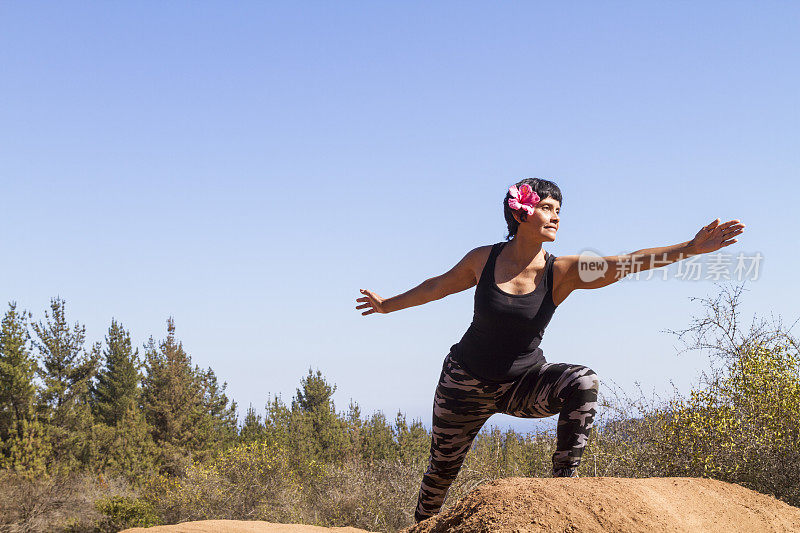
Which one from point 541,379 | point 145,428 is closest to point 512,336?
point 541,379

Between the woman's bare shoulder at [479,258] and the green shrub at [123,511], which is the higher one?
the woman's bare shoulder at [479,258]

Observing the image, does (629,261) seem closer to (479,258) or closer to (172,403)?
(479,258)

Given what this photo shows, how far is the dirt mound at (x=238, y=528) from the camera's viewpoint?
20.5ft

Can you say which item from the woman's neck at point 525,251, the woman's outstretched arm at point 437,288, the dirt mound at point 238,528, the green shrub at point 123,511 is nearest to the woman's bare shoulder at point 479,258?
the woman's outstretched arm at point 437,288

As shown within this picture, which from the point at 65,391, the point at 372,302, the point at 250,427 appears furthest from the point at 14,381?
the point at 372,302

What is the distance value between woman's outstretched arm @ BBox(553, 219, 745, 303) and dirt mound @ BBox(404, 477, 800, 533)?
1.16 m

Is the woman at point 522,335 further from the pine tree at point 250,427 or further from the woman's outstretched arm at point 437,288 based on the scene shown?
the pine tree at point 250,427

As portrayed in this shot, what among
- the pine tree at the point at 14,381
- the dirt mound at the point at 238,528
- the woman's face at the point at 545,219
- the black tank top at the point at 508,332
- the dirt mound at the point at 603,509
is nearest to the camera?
the dirt mound at the point at 603,509

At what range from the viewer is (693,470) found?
6.30 meters

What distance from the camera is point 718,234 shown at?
12.3 feet

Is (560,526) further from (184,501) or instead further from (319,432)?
(319,432)

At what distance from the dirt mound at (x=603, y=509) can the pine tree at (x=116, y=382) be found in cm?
3122

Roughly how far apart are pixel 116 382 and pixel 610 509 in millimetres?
33246

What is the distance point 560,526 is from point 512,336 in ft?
5.15
